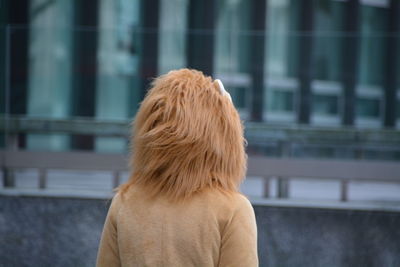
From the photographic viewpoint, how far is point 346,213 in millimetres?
5059

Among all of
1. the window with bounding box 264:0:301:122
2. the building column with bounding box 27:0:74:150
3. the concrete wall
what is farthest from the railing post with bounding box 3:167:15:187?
the window with bounding box 264:0:301:122

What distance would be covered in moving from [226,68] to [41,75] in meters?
1.87

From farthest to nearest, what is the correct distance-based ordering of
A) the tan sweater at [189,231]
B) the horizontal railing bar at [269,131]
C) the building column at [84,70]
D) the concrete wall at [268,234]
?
the building column at [84,70] → the horizontal railing bar at [269,131] → the concrete wall at [268,234] → the tan sweater at [189,231]

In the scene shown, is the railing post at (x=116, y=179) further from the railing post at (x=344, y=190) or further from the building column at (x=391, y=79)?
the building column at (x=391, y=79)

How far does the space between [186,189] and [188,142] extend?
0.12 metres

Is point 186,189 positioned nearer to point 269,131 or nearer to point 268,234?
point 268,234

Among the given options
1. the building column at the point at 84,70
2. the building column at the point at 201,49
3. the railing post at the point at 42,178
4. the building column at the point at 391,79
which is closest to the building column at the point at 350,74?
the building column at the point at 391,79

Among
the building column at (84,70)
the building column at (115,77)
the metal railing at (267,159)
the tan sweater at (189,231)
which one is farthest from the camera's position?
the building column at (84,70)

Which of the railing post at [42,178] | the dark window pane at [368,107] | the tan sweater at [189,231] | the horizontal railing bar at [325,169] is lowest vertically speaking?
the railing post at [42,178]

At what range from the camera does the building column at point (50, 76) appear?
22.5 ft

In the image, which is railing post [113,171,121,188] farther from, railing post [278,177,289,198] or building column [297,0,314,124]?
building column [297,0,314,124]

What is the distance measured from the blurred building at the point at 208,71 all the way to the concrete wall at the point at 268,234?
1546 millimetres

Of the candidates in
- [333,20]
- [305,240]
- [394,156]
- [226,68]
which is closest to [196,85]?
[305,240]

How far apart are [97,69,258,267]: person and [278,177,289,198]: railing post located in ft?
13.8
